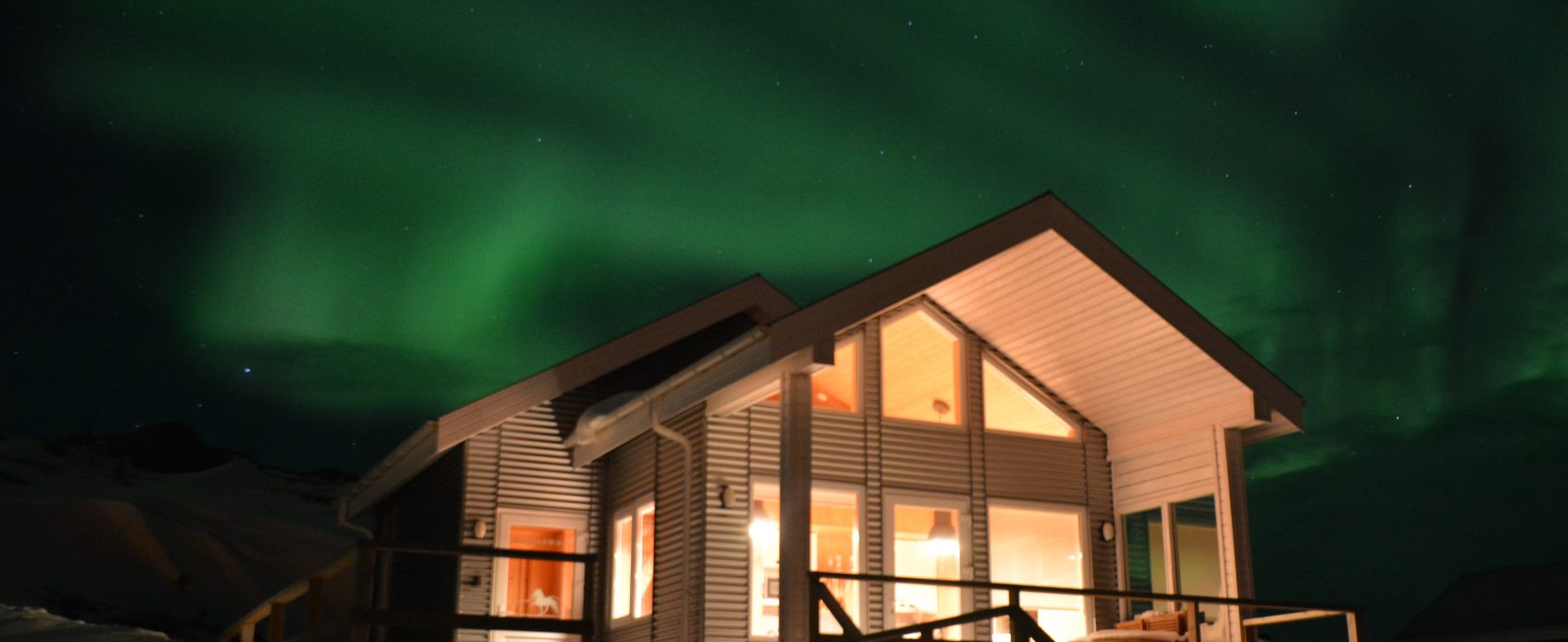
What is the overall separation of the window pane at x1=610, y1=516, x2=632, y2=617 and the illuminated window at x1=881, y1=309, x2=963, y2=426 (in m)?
3.46

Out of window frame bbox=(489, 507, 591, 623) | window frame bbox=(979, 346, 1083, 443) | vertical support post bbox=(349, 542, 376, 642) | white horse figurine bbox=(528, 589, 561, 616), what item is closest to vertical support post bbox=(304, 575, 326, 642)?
vertical support post bbox=(349, 542, 376, 642)

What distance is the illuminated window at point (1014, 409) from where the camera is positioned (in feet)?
51.5

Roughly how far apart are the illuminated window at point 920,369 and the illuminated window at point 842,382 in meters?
0.32

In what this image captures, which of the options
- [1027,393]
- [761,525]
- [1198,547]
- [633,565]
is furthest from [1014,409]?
[633,565]

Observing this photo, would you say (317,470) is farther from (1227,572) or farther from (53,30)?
(1227,572)

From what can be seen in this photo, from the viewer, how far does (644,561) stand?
16.0 metres

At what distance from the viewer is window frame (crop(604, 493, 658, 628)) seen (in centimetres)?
1587

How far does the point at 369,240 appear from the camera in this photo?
120 feet

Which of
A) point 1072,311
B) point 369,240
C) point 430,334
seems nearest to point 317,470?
point 430,334

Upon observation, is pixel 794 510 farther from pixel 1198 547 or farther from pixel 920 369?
pixel 1198 547

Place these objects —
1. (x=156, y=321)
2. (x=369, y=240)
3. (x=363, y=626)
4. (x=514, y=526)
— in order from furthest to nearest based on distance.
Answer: (x=156, y=321)
(x=369, y=240)
(x=514, y=526)
(x=363, y=626)

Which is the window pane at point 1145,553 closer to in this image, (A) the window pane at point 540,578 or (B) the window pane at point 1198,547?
(B) the window pane at point 1198,547

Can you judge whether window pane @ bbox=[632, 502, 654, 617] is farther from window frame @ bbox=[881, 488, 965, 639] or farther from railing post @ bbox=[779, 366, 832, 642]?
railing post @ bbox=[779, 366, 832, 642]

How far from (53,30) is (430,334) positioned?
16890 millimetres
